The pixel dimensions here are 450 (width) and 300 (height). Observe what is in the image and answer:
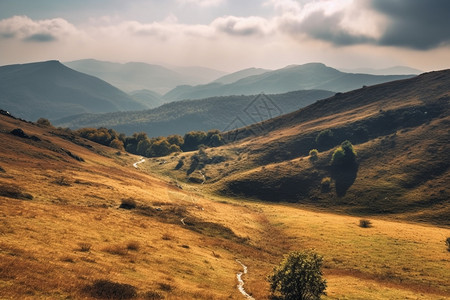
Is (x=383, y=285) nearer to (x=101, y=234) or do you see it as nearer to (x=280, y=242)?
(x=280, y=242)

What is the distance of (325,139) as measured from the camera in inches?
6831

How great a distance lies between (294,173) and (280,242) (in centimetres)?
8175

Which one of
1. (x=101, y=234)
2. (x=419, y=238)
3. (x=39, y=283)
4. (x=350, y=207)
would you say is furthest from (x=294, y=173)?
(x=39, y=283)

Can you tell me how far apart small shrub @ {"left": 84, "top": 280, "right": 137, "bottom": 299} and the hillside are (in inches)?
3662

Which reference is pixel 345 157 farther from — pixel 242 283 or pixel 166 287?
pixel 166 287

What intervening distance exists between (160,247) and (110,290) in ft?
59.5

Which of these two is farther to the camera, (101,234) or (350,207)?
(350,207)

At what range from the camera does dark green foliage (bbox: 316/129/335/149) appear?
172000 mm

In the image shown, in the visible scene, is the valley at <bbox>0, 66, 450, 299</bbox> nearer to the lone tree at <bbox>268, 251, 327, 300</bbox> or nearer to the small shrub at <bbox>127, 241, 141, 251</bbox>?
the small shrub at <bbox>127, 241, 141, 251</bbox>

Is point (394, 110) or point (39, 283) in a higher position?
point (394, 110)

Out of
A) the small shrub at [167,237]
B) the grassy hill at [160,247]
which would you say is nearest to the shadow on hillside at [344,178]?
the grassy hill at [160,247]

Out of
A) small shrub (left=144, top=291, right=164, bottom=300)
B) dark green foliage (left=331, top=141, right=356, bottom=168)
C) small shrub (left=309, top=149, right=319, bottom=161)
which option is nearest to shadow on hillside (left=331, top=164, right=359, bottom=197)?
dark green foliage (left=331, top=141, right=356, bottom=168)

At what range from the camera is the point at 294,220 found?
8500 cm

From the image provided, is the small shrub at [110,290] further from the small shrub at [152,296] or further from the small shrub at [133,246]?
the small shrub at [133,246]
